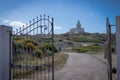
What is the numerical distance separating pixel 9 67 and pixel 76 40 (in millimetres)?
34919

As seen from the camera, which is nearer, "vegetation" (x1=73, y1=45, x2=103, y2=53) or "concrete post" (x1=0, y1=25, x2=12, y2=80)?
"concrete post" (x1=0, y1=25, x2=12, y2=80)

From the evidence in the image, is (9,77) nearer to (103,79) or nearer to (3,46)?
(3,46)

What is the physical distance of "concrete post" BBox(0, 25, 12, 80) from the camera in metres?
8.96

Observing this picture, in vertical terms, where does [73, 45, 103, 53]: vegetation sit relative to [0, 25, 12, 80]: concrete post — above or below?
below

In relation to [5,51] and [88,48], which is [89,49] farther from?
[5,51]

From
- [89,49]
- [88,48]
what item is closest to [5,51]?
[89,49]

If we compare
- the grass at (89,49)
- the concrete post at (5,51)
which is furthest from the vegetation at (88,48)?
the concrete post at (5,51)

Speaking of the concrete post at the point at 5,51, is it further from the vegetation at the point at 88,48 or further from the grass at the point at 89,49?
the vegetation at the point at 88,48

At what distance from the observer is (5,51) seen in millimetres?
9188

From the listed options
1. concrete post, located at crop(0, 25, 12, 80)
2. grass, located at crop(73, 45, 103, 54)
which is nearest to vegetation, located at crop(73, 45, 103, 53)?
grass, located at crop(73, 45, 103, 54)

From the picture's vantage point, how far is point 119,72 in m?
7.93

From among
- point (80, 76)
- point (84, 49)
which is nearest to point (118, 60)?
point (80, 76)

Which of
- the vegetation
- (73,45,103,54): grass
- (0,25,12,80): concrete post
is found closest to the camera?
(0,25,12,80): concrete post

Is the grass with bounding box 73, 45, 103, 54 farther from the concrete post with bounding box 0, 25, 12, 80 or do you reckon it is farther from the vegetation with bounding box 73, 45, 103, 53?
the concrete post with bounding box 0, 25, 12, 80
